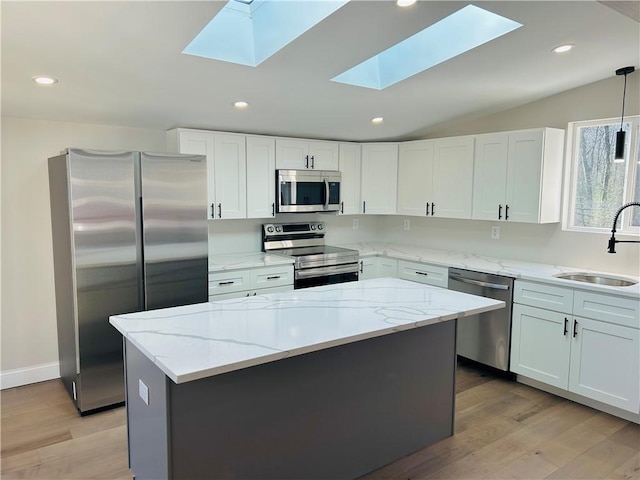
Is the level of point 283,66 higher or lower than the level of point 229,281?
higher

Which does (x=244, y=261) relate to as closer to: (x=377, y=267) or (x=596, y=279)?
(x=377, y=267)

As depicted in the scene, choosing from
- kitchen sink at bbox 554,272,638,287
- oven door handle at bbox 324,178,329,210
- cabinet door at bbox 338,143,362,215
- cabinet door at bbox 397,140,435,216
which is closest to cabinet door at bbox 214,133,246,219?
oven door handle at bbox 324,178,329,210

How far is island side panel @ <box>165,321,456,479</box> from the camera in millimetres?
1831

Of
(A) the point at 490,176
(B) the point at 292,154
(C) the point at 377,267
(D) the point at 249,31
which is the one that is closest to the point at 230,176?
(B) the point at 292,154

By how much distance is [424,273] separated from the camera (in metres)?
4.13

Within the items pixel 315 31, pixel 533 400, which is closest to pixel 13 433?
pixel 315 31

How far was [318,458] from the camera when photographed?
7.13 feet

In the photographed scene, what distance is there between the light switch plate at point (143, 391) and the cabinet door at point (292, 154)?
266 cm

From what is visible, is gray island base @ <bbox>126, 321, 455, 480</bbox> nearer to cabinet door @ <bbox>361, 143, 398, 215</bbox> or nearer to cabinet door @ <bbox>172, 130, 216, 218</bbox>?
cabinet door @ <bbox>172, 130, 216, 218</bbox>

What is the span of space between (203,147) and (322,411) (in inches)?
100

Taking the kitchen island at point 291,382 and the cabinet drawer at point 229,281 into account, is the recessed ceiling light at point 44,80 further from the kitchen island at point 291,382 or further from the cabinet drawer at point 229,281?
the cabinet drawer at point 229,281

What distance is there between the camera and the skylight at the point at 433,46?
262 cm

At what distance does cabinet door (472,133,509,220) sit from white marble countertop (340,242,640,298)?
43 centimetres

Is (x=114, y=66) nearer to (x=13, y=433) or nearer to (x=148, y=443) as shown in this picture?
(x=148, y=443)
